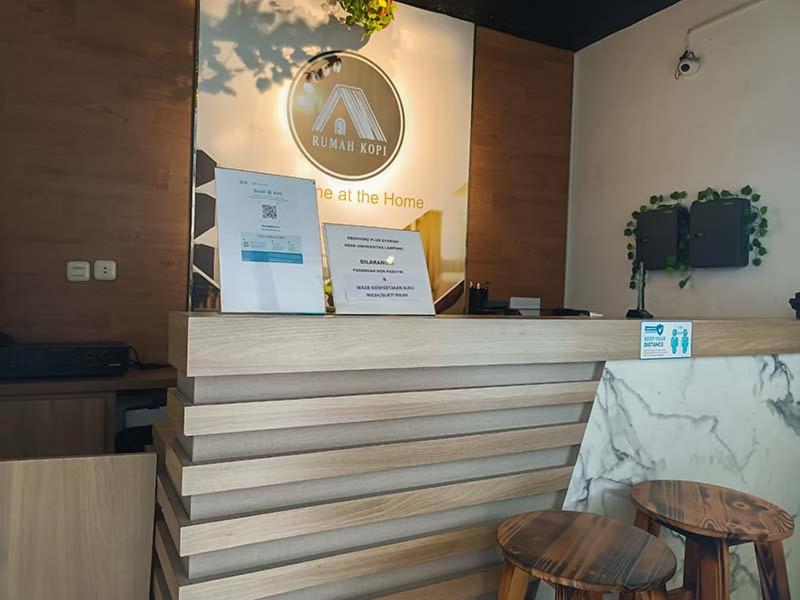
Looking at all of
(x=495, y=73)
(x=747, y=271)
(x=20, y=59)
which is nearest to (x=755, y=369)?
(x=747, y=271)

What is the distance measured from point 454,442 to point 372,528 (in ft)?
0.92

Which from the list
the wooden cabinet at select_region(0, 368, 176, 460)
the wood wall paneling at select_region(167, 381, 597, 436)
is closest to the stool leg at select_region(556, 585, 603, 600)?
the wood wall paneling at select_region(167, 381, 597, 436)

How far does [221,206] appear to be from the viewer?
1.26 m

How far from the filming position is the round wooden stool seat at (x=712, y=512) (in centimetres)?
131

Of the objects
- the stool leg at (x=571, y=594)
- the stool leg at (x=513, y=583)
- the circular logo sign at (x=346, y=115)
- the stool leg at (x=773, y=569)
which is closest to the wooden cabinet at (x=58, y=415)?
the circular logo sign at (x=346, y=115)

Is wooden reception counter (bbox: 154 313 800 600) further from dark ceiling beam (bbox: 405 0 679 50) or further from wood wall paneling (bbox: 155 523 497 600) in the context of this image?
dark ceiling beam (bbox: 405 0 679 50)

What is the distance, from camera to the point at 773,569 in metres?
1.44

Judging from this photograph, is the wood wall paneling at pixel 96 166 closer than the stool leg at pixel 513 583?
No

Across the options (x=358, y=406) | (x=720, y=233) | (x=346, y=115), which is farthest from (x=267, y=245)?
(x=720, y=233)

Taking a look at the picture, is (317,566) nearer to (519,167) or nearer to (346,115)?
(346,115)

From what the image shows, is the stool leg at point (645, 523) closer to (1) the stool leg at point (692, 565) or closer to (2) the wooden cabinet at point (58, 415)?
(1) the stool leg at point (692, 565)

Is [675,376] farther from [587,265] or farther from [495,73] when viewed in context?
[495,73]

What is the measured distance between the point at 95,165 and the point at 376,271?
202 centimetres

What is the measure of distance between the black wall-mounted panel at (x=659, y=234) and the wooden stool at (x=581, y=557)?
222 centimetres
